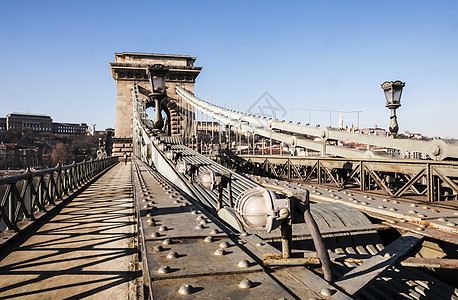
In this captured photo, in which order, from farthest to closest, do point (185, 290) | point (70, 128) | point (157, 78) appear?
point (70, 128), point (157, 78), point (185, 290)

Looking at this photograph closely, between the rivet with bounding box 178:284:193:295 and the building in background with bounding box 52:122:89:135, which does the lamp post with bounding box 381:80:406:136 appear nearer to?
the rivet with bounding box 178:284:193:295

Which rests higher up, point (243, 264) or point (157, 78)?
point (157, 78)

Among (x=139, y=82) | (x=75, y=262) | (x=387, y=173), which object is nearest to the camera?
(x=75, y=262)

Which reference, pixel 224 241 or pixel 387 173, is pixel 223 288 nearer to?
pixel 224 241

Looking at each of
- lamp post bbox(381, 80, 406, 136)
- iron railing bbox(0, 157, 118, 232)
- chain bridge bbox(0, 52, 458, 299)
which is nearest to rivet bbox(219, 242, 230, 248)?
chain bridge bbox(0, 52, 458, 299)

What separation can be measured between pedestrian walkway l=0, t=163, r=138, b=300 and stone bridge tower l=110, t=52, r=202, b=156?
32.5 metres

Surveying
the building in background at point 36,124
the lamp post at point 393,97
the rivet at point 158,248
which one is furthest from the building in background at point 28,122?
the rivet at point 158,248

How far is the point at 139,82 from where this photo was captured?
38188 millimetres

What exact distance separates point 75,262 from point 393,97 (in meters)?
10.1

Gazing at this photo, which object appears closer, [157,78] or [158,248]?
[158,248]

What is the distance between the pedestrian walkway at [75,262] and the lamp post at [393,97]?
8.55 m

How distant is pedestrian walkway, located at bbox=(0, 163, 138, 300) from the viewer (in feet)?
9.05

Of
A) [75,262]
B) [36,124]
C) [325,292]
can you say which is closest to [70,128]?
[36,124]

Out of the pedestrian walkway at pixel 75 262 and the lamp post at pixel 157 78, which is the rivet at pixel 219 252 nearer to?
the pedestrian walkway at pixel 75 262
